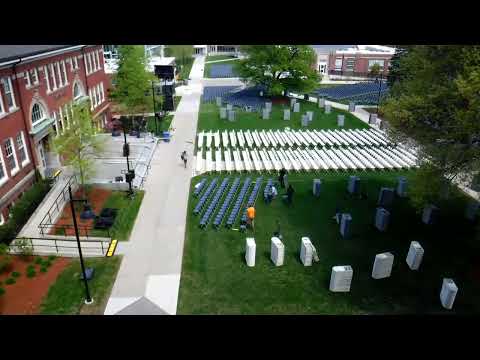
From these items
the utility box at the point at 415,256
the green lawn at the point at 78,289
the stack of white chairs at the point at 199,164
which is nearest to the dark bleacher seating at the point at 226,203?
the stack of white chairs at the point at 199,164

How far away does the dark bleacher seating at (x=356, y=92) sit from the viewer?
43.3 meters

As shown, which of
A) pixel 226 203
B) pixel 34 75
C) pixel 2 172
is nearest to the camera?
pixel 2 172

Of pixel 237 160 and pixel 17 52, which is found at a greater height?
pixel 17 52

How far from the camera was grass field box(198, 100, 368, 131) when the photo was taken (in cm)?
3356

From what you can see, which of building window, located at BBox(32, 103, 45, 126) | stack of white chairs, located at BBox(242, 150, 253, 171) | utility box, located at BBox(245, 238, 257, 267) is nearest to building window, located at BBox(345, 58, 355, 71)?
stack of white chairs, located at BBox(242, 150, 253, 171)

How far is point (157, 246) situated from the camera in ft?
51.6

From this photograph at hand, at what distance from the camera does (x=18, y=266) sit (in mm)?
14383

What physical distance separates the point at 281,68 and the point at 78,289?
113ft

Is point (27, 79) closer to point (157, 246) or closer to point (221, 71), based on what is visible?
point (157, 246)

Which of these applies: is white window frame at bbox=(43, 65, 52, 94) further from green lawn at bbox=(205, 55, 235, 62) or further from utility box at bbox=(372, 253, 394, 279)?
green lawn at bbox=(205, 55, 235, 62)

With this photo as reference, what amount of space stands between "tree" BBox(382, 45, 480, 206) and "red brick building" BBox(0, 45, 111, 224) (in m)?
16.4

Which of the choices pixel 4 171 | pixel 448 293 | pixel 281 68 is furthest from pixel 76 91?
pixel 448 293

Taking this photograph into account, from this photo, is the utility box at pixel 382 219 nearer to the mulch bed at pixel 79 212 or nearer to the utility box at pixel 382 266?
the utility box at pixel 382 266

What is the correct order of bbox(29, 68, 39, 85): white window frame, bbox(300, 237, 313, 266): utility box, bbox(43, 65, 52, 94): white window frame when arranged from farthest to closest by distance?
bbox(43, 65, 52, 94): white window frame
bbox(29, 68, 39, 85): white window frame
bbox(300, 237, 313, 266): utility box
